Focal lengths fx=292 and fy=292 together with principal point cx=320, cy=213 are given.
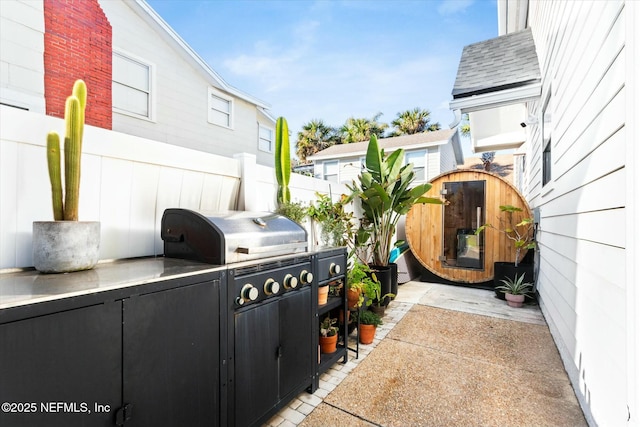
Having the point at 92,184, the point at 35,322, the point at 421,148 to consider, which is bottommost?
the point at 35,322

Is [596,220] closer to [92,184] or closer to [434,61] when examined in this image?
[92,184]

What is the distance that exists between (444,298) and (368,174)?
244 cm

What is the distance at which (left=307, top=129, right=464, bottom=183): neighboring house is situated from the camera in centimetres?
1104

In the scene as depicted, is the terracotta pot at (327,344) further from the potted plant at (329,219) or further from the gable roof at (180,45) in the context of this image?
the gable roof at (180,45)

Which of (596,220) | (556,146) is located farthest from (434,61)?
(596,220)

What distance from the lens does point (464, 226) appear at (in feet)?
19.0

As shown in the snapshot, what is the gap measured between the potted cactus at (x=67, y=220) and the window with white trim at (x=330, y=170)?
11.9 metres

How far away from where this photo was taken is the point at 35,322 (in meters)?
0.92

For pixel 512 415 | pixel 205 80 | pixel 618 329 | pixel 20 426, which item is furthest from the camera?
pixel 205 80

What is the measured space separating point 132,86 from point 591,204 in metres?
7.66

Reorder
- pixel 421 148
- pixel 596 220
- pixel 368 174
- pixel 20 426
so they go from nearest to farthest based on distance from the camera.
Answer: pixel 20 426 < pixel 596 220 < pixel 368 174 < pixel 421 148

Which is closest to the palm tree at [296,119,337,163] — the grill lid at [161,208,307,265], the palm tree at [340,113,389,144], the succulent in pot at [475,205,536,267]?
the palm tree at [340,113,389,144]

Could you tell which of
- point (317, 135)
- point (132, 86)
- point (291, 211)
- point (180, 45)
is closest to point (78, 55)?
point (132, 86)

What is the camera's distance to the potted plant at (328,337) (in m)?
2.63
